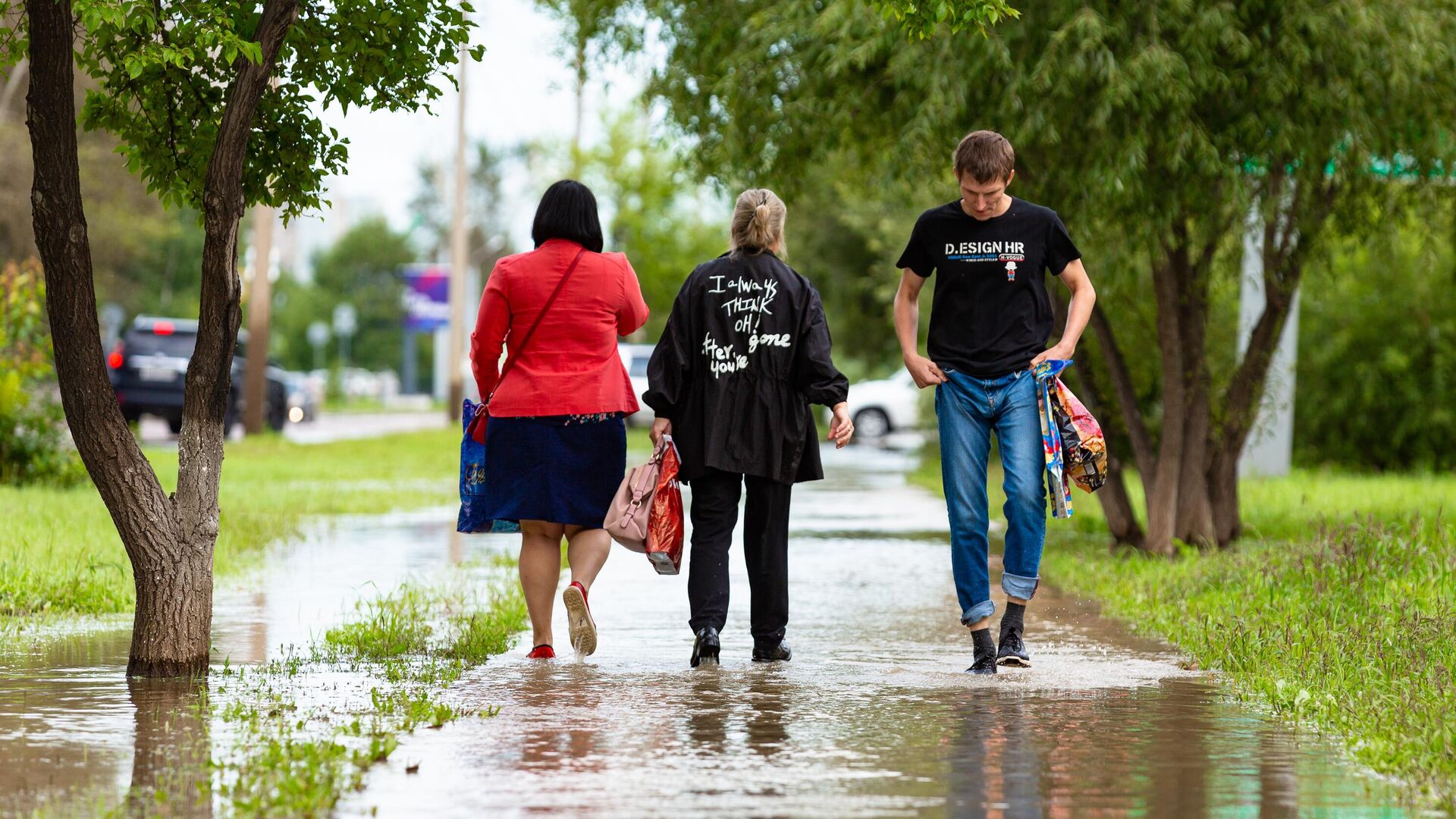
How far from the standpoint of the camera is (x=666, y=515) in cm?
714

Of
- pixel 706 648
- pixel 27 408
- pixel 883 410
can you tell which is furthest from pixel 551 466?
pixel 883 410

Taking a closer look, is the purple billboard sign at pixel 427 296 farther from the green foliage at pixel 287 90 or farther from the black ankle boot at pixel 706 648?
the black ankle boot at pixel 706 648

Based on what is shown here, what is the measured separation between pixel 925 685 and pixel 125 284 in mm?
53200

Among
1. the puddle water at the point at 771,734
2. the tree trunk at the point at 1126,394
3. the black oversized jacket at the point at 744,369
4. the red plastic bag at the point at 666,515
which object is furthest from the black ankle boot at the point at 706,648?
the tree trunk at the point at 1126,394

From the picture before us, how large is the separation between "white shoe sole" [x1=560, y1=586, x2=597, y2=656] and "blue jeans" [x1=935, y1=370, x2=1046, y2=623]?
1.41m

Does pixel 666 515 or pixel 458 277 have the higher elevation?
pixel 458 277

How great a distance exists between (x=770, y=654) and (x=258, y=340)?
22232 millimetres

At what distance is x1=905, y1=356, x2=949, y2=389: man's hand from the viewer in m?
6.91

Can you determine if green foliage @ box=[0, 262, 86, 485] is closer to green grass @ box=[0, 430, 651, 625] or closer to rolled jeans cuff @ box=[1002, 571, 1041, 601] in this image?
green grass @ box=[0, 430, 651, 625]

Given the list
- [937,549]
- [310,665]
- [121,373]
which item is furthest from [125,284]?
[310,665]

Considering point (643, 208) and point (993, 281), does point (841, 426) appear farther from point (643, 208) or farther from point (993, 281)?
point (643, 208)

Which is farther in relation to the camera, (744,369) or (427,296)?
(427,296)

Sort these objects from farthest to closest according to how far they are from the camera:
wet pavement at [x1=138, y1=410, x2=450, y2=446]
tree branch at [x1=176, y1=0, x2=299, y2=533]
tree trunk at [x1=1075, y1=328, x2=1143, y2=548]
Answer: wet pavement at [x1=138, y1=410, x2=450, y2=446] < tree trunk at [x1=1075, y1=328, x2=1143, y2=548] < tree branch at [x1=176, y1=0, x2=299, y2=533]

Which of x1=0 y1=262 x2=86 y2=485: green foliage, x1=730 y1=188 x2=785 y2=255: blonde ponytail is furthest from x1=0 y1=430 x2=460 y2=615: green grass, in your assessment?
x1=730 y1=188 x2=785 y2=255: blonde ponytail
